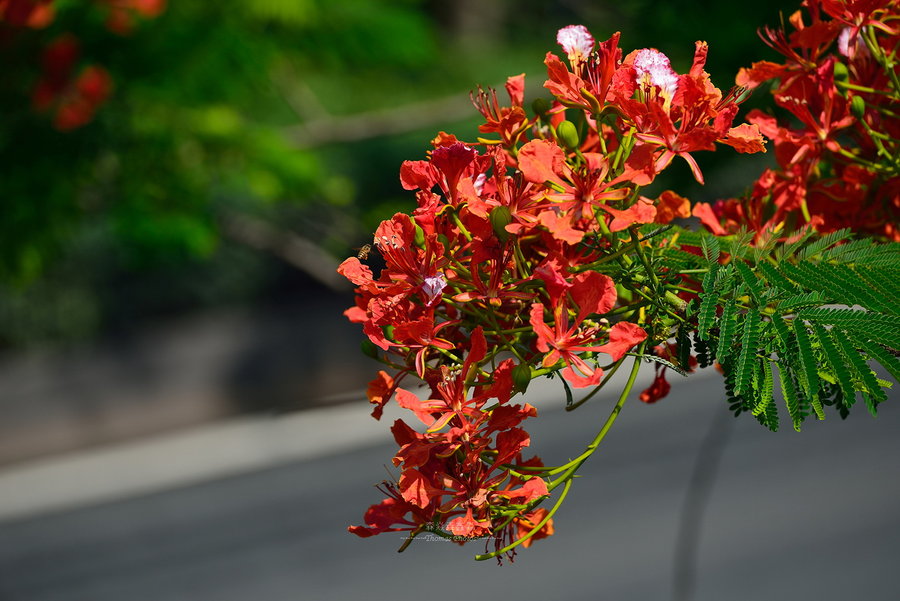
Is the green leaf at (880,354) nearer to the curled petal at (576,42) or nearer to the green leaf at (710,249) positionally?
the green leaf at (710,249)

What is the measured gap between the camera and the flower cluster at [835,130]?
119cm

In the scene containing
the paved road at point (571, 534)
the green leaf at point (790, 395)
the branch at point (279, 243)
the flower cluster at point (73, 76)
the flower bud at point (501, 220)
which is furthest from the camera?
the paved road at point (571, 534)

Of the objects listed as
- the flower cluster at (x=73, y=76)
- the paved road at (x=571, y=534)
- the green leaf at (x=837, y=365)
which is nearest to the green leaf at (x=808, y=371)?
the green leaf at (x=837, y=365)

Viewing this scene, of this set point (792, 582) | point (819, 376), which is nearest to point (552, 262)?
point (819, 376)

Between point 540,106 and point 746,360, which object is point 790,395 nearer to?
point 746,360

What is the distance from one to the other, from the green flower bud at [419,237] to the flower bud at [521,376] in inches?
7.4

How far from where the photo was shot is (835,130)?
1.22 metres

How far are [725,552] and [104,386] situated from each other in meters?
7.26

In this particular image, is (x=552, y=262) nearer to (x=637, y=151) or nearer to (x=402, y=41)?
(x=637, y=151)

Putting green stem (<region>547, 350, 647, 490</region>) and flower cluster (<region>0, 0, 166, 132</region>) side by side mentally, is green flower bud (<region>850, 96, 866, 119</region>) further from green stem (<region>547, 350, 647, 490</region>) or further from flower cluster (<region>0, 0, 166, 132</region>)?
flower cluster (<region>0, 0, 166, 132</region>)

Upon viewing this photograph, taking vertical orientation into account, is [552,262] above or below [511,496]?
above

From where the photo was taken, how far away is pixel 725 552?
564 cm

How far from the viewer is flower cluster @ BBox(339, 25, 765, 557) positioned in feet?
3.19

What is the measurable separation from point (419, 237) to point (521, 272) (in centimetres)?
13
